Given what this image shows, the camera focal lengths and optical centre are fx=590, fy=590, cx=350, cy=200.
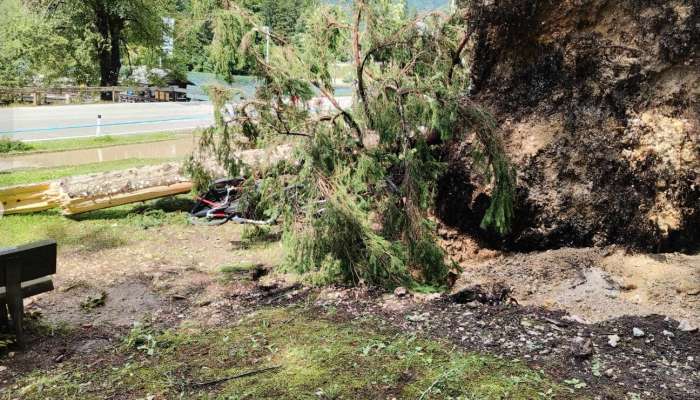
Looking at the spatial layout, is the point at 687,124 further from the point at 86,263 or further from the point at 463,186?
the point at 86,263

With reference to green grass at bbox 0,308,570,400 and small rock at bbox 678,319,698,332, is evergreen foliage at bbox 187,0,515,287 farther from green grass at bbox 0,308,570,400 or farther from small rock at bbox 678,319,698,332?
small rock at bbox 678,319,698,332

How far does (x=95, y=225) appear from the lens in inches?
347

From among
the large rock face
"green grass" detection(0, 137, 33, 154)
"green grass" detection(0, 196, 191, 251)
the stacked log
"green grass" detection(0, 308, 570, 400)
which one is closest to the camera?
"green grass" detection(0, 308, 570, 400)

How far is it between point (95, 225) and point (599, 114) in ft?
23.2

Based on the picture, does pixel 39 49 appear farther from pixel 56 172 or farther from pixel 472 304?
pixel 472 304

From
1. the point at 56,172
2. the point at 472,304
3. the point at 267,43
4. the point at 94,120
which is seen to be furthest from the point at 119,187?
the point at 94,120

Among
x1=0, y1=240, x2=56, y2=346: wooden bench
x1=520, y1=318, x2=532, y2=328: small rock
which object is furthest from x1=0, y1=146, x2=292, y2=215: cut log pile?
x1=520, y1=318, x2=532, y2=328: small rock

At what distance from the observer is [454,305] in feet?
15.5

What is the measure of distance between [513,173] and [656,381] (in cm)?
301

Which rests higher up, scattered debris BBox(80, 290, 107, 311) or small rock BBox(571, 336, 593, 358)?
small rock BBox(571, 336, 593, 358)

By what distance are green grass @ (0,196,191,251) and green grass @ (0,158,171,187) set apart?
6.70 ft

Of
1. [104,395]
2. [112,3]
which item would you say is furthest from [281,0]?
[112,3]

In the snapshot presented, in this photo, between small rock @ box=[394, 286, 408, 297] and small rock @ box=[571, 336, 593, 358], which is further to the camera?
small rock @ box=[394, 286, 408, 297]

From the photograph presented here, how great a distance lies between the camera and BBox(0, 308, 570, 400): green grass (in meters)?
3.36
